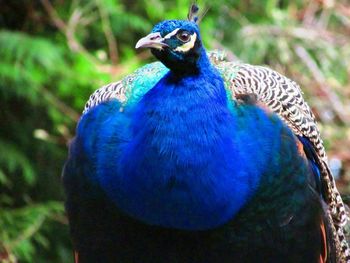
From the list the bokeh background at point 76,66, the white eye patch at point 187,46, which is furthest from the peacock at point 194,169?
the bokeh background at point 76,66

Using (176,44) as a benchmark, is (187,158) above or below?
below

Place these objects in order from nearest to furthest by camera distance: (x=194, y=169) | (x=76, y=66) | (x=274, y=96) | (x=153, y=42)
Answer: (x=153, y=42)
(x=194, y=169)
(x=274, y=96)
(x=76, y=66)

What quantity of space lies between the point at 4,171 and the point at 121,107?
98.2 inches

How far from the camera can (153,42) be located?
2.77 m

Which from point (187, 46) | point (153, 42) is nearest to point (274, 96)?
point (187, 46)

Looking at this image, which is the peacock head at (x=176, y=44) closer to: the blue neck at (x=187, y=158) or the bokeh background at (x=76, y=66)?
the blue neck at (x=187, y=158)

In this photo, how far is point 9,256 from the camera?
14.7 ft

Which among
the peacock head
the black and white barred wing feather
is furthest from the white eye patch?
the black and white barred wing feather

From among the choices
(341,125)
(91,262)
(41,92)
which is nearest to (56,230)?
(41,92)

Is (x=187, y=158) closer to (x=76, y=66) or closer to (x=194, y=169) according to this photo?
(x=194, y=169)

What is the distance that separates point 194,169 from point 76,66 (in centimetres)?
235

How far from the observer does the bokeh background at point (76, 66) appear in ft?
16.6

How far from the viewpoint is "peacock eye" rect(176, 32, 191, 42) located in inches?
111

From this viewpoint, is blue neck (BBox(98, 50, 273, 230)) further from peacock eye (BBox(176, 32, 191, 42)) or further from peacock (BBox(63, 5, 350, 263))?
peacock eye (BBox(176, 32, 191, 42))
